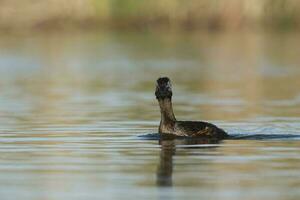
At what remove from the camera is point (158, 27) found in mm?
57469

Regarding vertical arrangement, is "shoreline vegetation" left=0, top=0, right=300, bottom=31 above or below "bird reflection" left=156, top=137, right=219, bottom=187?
above

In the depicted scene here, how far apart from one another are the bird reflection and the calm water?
23 mm

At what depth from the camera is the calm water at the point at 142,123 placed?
1275cm

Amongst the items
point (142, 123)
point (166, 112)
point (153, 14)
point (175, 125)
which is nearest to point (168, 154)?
point (175, 125)

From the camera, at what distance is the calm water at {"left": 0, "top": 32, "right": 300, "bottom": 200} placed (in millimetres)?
12750

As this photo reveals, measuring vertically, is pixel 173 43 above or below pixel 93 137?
above

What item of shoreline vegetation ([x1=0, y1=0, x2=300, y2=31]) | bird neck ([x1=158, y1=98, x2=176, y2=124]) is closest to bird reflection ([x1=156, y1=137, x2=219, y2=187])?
bird neck ([x1=158, y1=98, x2=176, y2=124])

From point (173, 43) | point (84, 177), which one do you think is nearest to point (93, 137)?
point (84, 177)

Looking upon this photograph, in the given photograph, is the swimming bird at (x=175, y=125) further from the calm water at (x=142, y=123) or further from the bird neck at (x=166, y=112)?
the calm water at (x=142, y=123)

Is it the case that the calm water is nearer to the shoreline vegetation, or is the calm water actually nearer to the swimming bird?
the swimming bird

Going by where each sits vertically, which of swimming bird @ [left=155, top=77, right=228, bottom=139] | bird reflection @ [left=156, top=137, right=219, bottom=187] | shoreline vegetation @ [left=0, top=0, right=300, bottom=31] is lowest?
bird reflection @ [left=156, top=137, right=219, bottom=187]

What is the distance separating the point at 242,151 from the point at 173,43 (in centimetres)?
3472

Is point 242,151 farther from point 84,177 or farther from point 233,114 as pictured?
point 233,114

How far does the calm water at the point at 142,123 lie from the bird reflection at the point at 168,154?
0.07 ft
